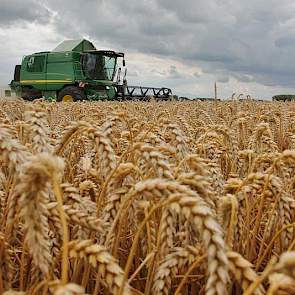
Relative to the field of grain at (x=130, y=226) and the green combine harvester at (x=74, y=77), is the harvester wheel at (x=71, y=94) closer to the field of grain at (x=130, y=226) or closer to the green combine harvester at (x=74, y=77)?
the green combine harvester at (x=74, y=77)

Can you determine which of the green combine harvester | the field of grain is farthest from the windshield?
the field of grain

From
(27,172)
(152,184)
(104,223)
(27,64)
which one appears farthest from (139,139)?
(27,64)

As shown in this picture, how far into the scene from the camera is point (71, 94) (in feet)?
85.0

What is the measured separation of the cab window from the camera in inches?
1111

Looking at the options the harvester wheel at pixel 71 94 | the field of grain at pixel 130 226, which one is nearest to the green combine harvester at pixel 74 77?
the harvester wheel at pixel 71 94

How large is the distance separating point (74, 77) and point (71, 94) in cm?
102

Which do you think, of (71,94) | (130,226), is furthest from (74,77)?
(130,226)

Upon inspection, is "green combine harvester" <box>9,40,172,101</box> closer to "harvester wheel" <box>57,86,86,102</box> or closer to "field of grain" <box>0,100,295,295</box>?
"harvester wheel" <box>57,86,86,102</box>

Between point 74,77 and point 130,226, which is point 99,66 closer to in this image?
point 74,77

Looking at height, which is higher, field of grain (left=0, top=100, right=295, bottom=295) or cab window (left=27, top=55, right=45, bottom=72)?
cab window (left=27, top=55, right=45, bottom=72)

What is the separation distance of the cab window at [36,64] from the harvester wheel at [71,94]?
2.68m

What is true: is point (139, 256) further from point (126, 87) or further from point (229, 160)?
point (126, 87)

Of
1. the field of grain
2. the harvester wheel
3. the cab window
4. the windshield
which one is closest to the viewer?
the field of grain

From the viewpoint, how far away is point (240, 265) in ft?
2.91
